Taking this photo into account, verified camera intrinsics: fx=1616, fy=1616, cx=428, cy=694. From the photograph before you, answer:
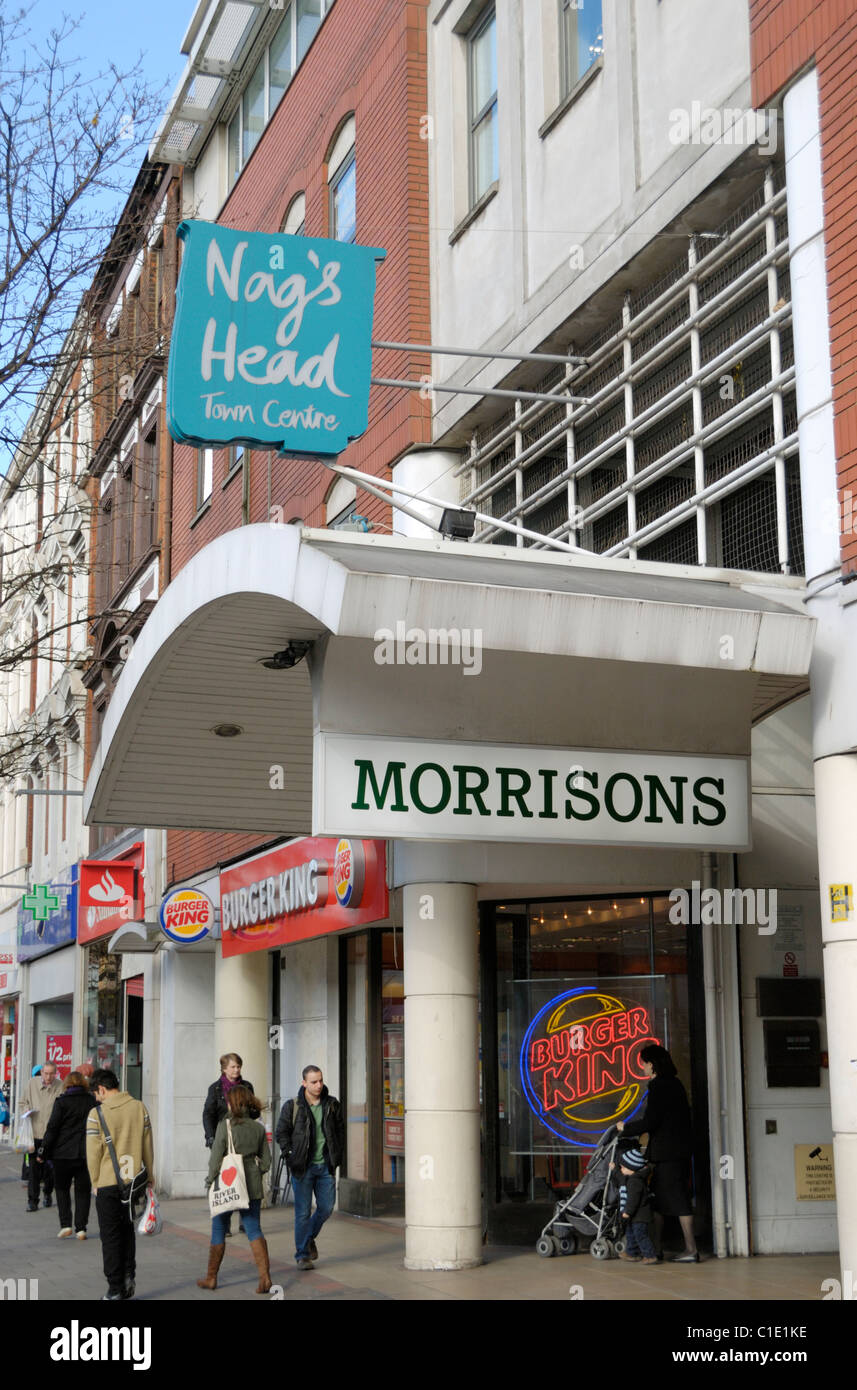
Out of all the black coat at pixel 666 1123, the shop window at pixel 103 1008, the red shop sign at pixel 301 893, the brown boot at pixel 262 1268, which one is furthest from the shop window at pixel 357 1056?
the shop window at pixel 103 1008

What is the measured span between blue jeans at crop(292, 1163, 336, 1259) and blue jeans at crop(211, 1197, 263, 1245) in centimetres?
115

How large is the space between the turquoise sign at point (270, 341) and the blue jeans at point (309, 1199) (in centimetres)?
590

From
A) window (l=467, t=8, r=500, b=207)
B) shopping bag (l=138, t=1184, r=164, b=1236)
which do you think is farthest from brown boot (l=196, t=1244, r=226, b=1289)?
window (l=467, t=8, r=500, b=207)

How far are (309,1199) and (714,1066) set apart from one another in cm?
343

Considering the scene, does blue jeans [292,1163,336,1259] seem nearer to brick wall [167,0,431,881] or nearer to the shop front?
the shop front

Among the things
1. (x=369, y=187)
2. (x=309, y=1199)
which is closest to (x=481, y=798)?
(x=309, y=1199)

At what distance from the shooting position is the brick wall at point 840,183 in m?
9.52

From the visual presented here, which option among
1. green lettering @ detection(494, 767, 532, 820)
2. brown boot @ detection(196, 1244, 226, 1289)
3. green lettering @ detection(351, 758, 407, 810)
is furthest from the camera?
brown boot @ detection(196, 1244, 226, 1289)

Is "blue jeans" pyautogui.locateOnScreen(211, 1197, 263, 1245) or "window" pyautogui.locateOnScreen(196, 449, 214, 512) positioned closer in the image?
"blue jeans" pyautogui.locateOnScreen(211, 1197, 263, 1245)

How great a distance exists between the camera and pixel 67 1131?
17.2 meters

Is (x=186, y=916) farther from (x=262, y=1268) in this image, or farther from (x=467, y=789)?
(x=467, y=789)

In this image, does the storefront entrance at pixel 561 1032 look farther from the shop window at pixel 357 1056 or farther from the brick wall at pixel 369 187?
the brick wall at pixel 369 187

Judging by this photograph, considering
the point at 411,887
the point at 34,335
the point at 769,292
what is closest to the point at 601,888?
the point at 411,887

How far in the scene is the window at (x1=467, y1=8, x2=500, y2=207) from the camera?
50.4ft
